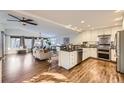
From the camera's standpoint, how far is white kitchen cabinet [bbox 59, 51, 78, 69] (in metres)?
3.83

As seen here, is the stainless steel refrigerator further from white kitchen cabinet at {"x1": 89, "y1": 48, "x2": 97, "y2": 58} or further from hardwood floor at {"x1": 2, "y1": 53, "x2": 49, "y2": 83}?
hardwood floor at {"x1": 2, "y1": 53, "x2": 49, "y2": 83}

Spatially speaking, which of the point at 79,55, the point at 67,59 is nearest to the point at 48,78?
the point at 67,59

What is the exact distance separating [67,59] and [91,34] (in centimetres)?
202

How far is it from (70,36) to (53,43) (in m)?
0.85

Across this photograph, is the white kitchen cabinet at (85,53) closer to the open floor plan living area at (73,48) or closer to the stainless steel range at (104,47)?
the open floor plan living area at (73,48)

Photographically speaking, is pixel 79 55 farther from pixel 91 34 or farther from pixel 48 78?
pixel 48 78

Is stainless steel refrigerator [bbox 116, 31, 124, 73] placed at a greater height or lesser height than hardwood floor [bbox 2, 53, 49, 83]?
greater

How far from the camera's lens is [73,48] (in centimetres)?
412

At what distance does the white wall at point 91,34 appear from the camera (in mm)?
4257

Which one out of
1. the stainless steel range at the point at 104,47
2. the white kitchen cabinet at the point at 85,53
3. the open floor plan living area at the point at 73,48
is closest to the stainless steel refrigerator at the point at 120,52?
the open floor plan living area at the point at 73,48

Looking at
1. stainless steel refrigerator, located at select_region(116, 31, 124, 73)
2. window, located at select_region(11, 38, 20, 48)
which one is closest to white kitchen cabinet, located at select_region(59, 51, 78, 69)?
stainless steel refrigerator, located at select_region(116, 31, 124, 73)
